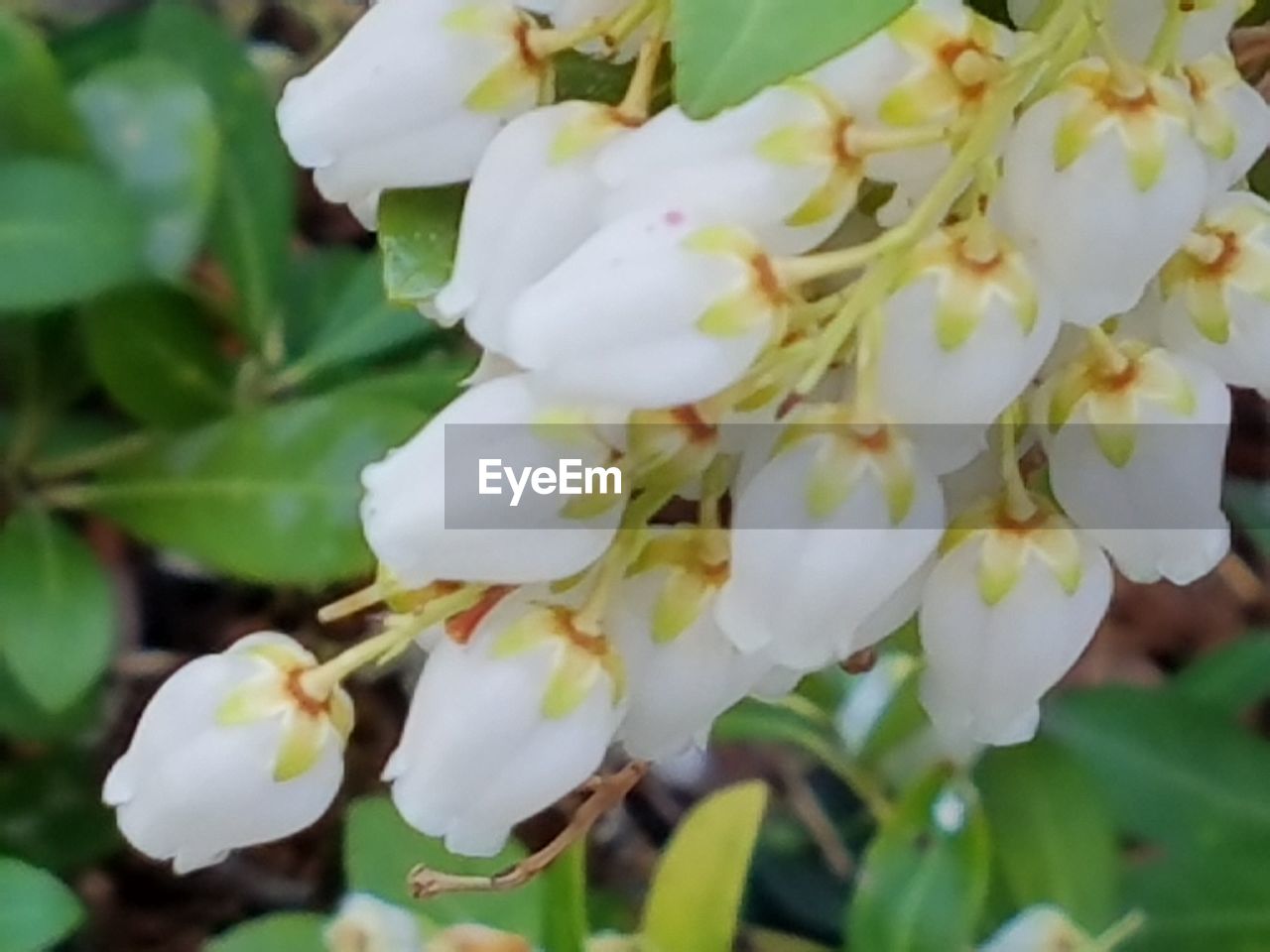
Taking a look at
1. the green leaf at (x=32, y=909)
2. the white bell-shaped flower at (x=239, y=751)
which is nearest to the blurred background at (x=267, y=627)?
the green leaf at (x=32, y=909)

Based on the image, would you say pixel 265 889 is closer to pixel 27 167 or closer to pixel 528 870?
pixel 27 167

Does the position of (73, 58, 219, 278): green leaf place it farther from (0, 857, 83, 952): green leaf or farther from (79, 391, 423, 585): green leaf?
(0, 857, 83, 952): green leaf

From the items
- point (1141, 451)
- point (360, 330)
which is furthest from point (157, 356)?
point (1141, 451)

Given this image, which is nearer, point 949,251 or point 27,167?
point 949,251

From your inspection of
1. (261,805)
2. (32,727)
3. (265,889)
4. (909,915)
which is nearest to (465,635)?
(261,805)

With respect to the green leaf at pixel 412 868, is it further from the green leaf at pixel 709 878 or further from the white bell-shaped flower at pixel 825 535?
the white bell-shaped flower at pixel 825 535

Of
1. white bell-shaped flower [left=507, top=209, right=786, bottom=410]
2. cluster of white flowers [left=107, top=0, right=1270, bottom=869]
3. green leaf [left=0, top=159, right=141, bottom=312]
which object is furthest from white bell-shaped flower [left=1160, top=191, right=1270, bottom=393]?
green leaf [left=0, top=159, right=141, bottom=312]
